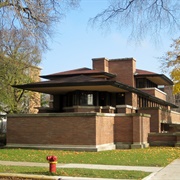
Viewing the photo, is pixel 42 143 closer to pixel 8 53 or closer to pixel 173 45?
pixel 8 53

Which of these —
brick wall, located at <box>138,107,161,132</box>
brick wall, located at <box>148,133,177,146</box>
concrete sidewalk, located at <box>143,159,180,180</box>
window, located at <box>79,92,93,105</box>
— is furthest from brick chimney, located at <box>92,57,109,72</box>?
concrete sidewalk, located at <box>143,159,180,180</box>

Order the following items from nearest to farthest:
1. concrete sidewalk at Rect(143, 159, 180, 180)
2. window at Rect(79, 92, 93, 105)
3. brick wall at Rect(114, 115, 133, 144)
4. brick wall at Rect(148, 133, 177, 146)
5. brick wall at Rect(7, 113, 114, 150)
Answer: concrete sidewalk at Rect(143, 159, 180, 180) < brick wall at Rect(7, 113, 114, 150) < brick wall at Rect(114, 115, 133, 144) < brick wall at Rect(148, 133, 177, 146) < window at Rect(79, 92, 93, 105)

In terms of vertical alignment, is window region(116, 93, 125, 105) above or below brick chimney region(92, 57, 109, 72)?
below

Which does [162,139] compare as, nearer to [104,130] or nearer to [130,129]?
[130,129]

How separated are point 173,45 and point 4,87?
16.5m

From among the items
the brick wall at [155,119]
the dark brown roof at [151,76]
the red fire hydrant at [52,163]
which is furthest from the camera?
the dark brown roof at [151,76]

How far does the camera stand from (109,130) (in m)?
24.1

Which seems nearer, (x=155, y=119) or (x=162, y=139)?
(x=162, y=139)

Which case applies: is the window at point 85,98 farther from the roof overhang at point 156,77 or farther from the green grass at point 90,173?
the green grass at point 90,173

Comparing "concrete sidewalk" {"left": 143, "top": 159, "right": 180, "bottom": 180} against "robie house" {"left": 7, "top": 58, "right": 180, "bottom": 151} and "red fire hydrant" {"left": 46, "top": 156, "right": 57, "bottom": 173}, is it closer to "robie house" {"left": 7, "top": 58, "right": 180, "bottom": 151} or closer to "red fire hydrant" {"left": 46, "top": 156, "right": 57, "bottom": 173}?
"red fire hydrant" {"left": 46, "top": 156, "right": 57, "bottom": 173}

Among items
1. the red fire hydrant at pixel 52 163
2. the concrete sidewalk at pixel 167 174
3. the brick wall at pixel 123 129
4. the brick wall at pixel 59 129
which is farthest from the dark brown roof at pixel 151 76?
the red fire hydrant at pixel 52 163

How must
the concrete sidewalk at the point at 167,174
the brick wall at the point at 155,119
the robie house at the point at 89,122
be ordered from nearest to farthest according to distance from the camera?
the concrete sidewalk at the point at 167,174, the robie house at the point at 89,122, the brick wall at the point at 155,119

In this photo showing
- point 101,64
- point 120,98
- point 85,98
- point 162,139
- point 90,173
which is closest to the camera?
point 90,173

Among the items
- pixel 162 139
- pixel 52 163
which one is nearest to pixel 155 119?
pixel 162 139
